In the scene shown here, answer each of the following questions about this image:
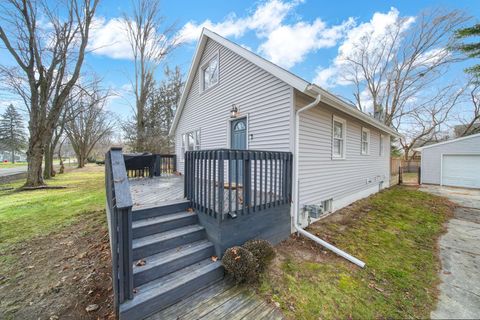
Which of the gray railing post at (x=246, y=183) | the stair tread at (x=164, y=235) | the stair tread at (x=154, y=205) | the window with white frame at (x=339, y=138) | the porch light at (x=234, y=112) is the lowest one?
the stair tread at (x=164, y=235)

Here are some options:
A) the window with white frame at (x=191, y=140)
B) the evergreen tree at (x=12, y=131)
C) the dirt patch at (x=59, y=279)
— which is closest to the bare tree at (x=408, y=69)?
the window with white frame at (x=191, y=140)

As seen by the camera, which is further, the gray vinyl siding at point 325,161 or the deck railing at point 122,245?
the gray vinyl siding at point 325,161

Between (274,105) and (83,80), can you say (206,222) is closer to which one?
(274,105)

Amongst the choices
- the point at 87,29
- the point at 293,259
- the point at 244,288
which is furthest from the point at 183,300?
the point at 87,29

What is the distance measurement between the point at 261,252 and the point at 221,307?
36.3 inches

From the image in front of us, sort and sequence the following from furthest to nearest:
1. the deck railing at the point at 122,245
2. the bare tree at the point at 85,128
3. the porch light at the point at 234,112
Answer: the bare tree at the point at 85,128 → the porch light at the point at 234,112 → the deck railing at the point at 122,245

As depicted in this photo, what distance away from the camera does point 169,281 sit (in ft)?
8.32

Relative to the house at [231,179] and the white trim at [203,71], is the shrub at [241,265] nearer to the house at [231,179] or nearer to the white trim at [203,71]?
the house at [231,179]

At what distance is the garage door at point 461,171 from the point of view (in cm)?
1145

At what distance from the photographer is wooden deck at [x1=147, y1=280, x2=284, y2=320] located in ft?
7.43

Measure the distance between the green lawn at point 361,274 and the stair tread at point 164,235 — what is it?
1.44 meters

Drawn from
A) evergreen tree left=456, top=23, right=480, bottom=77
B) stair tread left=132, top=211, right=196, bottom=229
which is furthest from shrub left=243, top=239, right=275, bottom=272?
evergreen tree left=456, top=23, right=480, bottom=77

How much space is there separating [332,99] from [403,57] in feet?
67.3

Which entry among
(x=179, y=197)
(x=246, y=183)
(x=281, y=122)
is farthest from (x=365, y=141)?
(x=179, y=197)
